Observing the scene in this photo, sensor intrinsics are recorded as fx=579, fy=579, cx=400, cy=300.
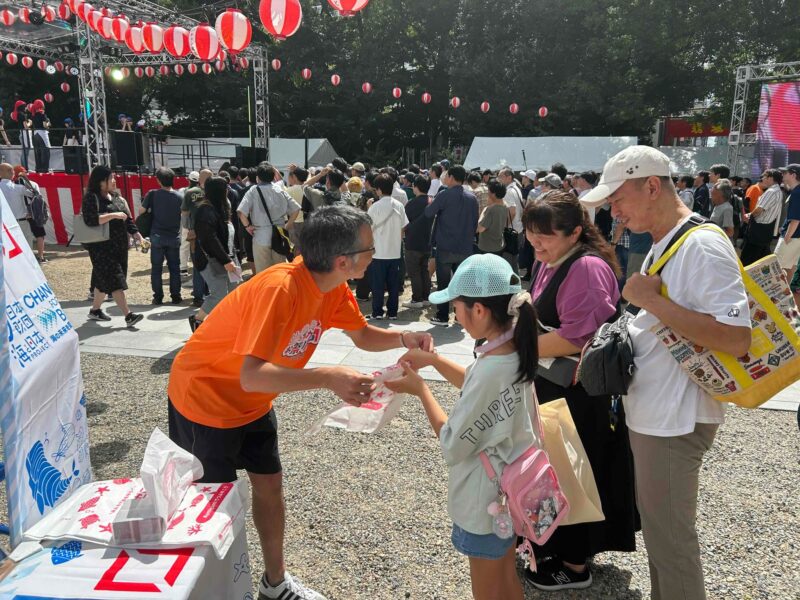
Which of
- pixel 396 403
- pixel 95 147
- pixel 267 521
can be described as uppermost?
pixel 95 147

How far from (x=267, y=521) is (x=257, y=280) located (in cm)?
103

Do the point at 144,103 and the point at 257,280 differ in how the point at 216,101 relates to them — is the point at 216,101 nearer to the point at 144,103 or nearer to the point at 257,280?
the point at 144,103

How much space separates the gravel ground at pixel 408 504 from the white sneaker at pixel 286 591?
0.13m

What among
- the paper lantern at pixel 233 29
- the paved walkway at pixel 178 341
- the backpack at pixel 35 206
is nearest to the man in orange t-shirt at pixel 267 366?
the paved walkway at pixel 178 341

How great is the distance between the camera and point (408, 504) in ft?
10.5

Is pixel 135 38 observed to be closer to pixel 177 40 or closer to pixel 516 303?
pixel 177 40

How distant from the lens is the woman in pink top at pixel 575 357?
2426 mm

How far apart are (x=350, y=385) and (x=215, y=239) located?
4.23 meters

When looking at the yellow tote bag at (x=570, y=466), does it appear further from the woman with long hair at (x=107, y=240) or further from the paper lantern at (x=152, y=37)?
the paper lantern at (x=152, y=37)

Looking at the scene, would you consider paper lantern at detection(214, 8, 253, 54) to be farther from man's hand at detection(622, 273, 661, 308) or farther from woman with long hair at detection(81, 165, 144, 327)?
man's hand at detection(622, 273, 661, 308)

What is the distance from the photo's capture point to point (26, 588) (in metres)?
1.40

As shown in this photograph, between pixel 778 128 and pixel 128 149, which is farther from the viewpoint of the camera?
pixel 778 128

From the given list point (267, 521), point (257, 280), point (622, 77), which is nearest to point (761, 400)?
point (257, 280)

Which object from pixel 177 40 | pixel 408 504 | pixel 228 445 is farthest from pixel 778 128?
pixel 228 445
